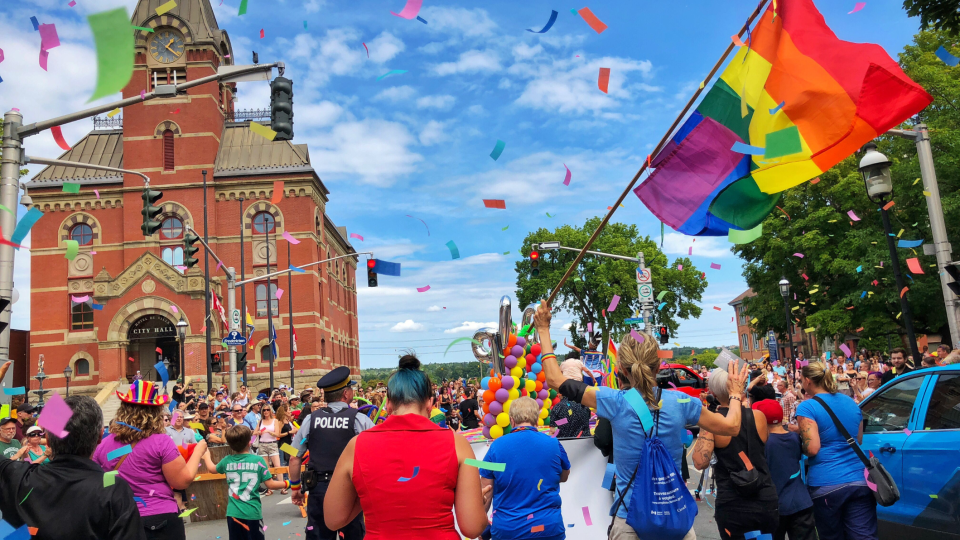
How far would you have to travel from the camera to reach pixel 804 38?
201 inches

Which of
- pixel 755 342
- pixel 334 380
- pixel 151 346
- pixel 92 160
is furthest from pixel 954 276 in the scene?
pixel 755 342

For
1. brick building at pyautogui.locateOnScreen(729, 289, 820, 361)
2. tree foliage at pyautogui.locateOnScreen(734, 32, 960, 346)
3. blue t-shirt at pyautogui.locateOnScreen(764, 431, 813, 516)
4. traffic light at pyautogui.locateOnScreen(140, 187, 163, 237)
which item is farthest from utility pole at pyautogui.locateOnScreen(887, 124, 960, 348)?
brick building at pyautogui.locateOnScreen(729, 289, 820, 361)

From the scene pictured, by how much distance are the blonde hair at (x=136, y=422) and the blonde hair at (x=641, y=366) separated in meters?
3.11

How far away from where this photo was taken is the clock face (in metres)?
44.2

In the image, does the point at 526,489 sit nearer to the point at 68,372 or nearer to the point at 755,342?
the point at 68,372

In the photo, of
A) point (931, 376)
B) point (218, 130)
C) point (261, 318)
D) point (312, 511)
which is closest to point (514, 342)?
point (312, 511)

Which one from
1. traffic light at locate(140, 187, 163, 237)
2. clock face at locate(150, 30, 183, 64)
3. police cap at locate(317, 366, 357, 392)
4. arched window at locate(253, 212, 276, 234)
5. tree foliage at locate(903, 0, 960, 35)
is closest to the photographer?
police cap at locate(317, 366, 357, 392)

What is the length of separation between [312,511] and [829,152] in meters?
5.23

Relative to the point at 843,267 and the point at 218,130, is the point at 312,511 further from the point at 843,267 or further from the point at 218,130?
the point at 218,130

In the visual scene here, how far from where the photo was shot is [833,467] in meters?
5.10

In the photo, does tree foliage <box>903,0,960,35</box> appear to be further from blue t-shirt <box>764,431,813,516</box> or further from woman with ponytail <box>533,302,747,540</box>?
woman with ponytail <box>533,302,747,540</box>

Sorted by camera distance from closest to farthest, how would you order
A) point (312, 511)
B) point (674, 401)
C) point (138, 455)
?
point (674, 401)
point (138, 455)
point (312, 511)

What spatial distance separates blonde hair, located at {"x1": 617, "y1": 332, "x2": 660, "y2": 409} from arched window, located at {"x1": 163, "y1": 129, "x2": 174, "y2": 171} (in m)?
46.0

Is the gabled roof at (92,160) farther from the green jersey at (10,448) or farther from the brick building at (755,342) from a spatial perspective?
the brick building at (755,342)
